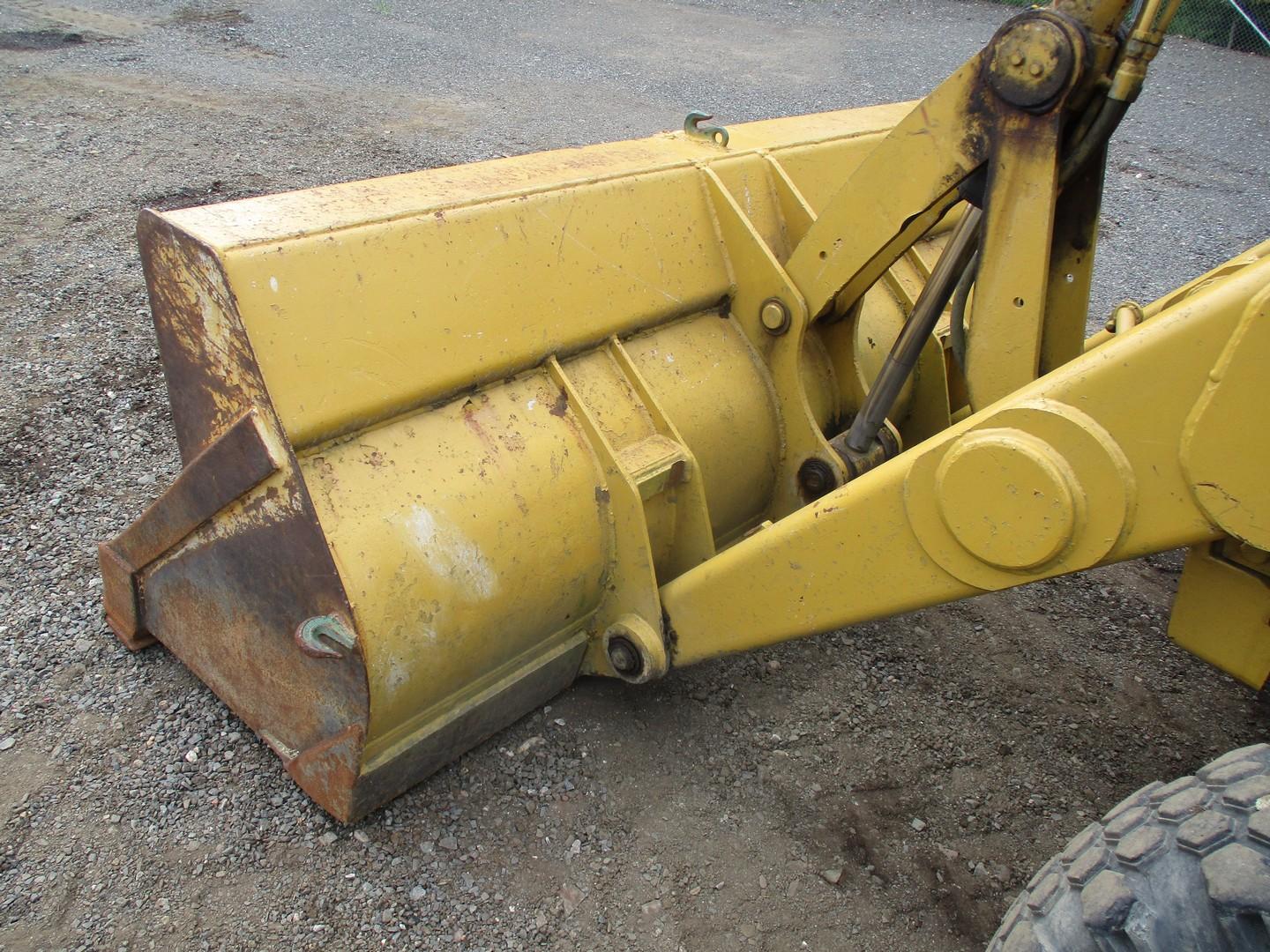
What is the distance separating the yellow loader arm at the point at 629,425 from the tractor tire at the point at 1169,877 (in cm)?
33

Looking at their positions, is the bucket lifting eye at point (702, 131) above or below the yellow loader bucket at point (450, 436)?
above

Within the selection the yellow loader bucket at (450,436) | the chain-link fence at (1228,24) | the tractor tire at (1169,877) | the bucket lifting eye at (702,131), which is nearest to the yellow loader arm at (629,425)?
the yellow loader bucket at (450,436)

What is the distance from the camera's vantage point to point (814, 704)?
107 inches

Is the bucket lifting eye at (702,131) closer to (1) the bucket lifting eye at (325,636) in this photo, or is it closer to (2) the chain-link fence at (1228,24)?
(1) the bucket lifting eye at (325,636)

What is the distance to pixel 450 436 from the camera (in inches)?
82.5

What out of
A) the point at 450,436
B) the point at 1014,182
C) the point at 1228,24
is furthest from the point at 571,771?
the point at 1228,24

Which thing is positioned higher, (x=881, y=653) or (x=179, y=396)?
(x=179, y=396)

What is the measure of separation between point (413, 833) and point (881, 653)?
54.6 inches

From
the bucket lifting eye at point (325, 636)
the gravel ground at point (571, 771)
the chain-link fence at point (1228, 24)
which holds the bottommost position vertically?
the gravel ground at point (571, 771)

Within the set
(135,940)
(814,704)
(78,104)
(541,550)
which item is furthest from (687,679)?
(78,104)

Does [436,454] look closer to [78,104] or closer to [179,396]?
[179,396]

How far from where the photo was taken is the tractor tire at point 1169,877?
1229 millimetres

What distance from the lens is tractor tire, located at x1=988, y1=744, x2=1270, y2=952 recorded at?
1229mm

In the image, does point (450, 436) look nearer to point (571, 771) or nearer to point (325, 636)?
point (325, 636)
